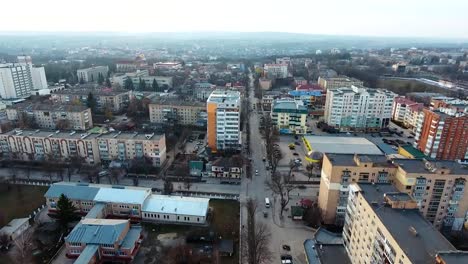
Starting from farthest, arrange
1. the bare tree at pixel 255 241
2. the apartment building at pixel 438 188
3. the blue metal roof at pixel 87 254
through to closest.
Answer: the apartment building at pixel 438 188 < the bare tree at pixel 255 241 < the blue metal roof at pixel 87 254

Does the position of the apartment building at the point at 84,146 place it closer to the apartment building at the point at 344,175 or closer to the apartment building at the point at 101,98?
the apartment building at the point at 344,175

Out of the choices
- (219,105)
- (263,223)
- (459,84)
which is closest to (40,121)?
(219,105)

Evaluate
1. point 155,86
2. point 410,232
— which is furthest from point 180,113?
point 410,232

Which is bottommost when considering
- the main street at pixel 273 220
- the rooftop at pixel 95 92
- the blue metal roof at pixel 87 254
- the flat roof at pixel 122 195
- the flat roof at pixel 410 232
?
the main street at pixel 273 220

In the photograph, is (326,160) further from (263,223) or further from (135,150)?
(135,150)

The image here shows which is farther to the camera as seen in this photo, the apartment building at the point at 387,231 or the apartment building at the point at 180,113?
the apartment building at the point at 180,113

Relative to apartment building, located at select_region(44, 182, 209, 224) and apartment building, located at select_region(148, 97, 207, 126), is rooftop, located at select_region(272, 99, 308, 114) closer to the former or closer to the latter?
apartment building, located at select_region(148, 97, 207, 126)

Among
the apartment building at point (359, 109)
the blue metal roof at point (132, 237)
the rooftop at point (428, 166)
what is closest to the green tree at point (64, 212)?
the blue metal roof at point (132, 237)
